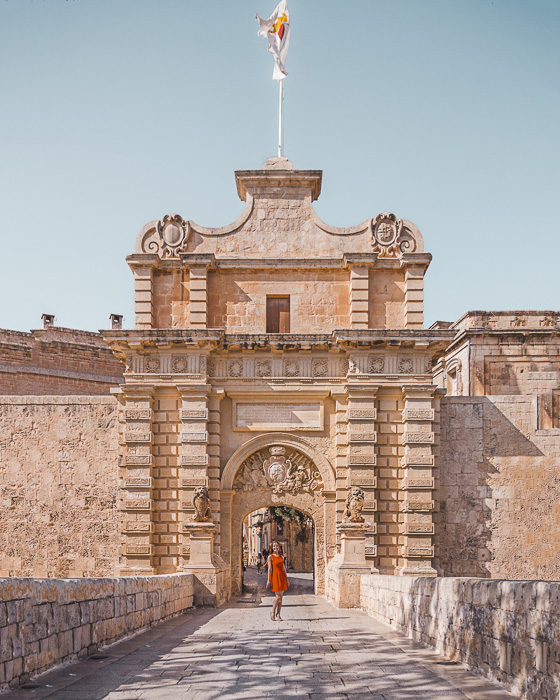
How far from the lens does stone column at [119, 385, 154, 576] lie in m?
18.3

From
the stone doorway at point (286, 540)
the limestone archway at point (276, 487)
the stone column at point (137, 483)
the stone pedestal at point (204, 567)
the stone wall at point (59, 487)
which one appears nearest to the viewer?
the stone pedestal at point (204, 567)

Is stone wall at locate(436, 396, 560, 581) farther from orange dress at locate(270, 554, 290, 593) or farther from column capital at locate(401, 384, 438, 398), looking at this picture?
orange dress at locate(270, 554, 290, 593)

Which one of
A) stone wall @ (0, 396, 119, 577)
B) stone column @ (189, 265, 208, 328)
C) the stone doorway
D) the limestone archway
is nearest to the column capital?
the limestone archway

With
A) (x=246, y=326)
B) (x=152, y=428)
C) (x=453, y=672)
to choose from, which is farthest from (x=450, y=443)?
(x=453, y=672)

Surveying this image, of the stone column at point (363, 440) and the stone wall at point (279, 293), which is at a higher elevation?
the stone wall at point (279, 293)

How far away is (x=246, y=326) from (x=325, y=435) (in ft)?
10.4

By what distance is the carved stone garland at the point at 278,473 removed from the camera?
19.1 metres

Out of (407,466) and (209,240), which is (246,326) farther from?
(407,466)

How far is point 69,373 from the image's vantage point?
2709 cm

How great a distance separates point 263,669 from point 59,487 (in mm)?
13256

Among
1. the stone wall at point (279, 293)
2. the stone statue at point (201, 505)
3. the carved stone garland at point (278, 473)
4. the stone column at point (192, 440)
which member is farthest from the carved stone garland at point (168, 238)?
the stone statue at point (201, 505)

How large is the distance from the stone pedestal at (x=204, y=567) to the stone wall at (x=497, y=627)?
7067 mm

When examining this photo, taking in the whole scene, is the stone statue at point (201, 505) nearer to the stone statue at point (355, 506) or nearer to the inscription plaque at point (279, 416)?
the inscription plaque at point (279, 416)

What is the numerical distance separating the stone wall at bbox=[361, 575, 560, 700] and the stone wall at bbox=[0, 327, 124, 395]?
18604 mm
